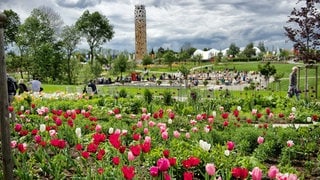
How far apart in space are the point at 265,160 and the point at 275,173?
313 centimetres

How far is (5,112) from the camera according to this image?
4.15m

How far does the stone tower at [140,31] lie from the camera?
5876 inches

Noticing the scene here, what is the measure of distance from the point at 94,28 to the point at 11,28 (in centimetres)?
1310

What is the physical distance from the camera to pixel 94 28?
65.9m

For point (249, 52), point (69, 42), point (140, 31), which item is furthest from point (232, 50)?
point (69, 42)

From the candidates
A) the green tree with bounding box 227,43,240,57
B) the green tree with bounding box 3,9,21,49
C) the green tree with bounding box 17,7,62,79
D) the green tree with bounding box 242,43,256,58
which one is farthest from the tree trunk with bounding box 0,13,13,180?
the green tree with bounding box 227,43,240,57

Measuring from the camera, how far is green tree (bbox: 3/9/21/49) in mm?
57191

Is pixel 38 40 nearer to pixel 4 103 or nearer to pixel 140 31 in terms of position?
pixel 4 103

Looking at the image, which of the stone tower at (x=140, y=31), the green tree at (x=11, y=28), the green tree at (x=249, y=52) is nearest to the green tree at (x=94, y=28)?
the green tree at (x=11, y=28)

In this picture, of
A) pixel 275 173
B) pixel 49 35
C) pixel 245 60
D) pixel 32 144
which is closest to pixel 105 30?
pixel 49 35

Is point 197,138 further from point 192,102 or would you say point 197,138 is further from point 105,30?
point 105,30

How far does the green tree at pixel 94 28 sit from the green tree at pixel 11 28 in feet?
31.4

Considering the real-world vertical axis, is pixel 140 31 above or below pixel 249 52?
above

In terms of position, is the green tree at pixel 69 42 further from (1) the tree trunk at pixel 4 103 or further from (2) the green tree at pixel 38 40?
(1) the tree trunk at pixel 4 103
